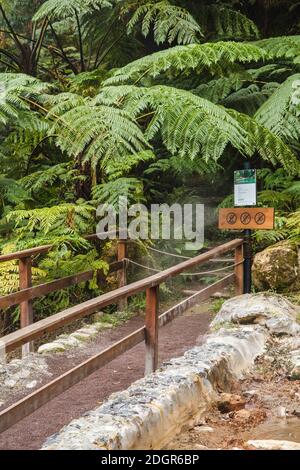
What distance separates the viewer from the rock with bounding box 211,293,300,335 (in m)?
3.76

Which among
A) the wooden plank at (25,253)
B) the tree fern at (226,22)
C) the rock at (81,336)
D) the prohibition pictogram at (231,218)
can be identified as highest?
the tree fern at (226,22)

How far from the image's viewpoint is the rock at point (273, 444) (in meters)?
2.16

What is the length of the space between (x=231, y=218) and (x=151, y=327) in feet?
6.25

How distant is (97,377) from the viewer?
3.94 m

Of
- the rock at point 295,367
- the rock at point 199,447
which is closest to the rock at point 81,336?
the rock at point 295,367

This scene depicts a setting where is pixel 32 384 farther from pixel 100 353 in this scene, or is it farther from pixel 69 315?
pixel 69 315

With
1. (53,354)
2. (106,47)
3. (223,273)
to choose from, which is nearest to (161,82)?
(106,47)

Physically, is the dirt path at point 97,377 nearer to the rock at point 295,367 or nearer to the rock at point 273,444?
the rock at point 295,367

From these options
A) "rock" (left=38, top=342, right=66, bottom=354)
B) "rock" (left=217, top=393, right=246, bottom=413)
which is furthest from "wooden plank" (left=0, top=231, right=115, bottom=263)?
"rock" (left=217, top=393, right=246, bottom=413)

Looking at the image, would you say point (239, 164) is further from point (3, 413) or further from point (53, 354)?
point (3, 413)

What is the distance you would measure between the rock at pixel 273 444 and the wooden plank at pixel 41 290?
2.47 metres

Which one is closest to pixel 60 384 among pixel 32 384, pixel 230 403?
pixel 230 403

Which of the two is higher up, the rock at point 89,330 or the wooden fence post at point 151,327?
the wooden fence post at point 151,327
